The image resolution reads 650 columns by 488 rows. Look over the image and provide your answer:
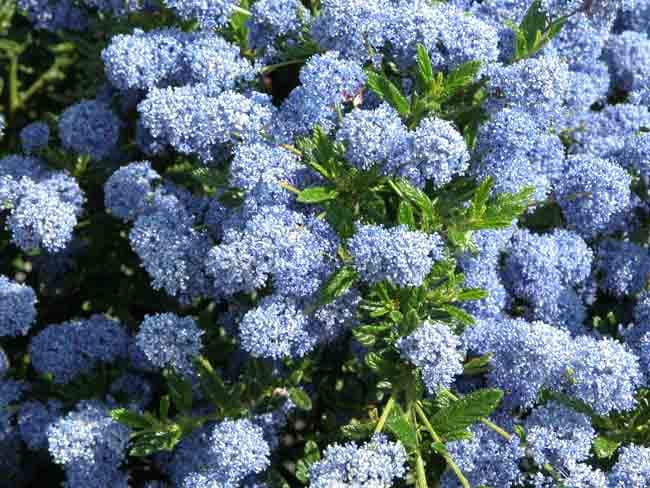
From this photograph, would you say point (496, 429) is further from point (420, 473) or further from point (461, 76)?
point (461, 76)

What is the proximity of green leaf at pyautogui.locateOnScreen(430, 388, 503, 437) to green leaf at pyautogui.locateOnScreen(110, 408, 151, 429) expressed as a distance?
135 centimetres

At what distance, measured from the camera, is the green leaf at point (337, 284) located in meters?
4.17

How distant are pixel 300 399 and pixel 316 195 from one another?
1.02 m

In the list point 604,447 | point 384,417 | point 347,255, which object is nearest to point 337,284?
point 347,255

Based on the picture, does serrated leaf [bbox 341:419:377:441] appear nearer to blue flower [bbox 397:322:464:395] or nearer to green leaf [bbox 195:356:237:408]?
blue flower [bbox 397:322:464:395]

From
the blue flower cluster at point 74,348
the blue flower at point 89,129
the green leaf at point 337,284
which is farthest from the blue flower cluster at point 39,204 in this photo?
the green leaf at point 337,284

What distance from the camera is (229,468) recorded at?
4.26m

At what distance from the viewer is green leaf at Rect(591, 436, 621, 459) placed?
4410 mm

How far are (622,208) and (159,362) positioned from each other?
2.50m

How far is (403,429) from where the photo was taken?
13.4ft

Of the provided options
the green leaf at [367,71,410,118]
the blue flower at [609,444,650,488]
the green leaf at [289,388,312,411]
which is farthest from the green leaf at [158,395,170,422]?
the blue flower at [609,444,650,488]

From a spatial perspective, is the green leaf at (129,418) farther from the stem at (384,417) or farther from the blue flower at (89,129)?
the blue flower at (89,129)

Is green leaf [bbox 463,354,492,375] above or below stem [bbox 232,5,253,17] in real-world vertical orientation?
below

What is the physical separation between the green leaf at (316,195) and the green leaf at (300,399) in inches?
37.7
